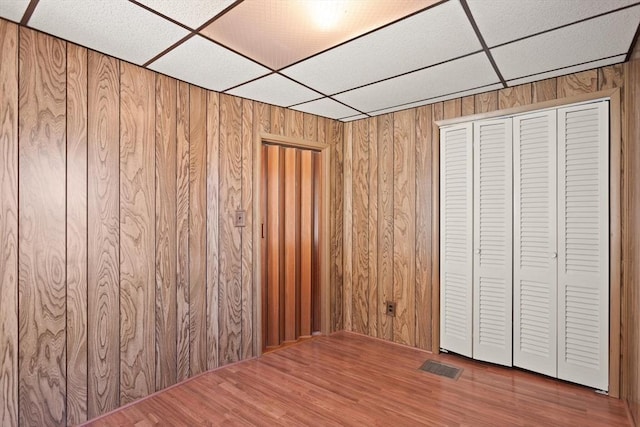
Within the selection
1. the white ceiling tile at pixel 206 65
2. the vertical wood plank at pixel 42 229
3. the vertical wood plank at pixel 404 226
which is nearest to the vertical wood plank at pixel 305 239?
the vertical wood plank at pixel 404 226

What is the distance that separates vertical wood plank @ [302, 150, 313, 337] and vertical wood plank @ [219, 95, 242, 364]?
0.79 metres

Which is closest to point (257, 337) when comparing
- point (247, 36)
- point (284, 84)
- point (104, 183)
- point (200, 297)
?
point (200, 297)

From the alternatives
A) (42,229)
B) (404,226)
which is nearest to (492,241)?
(404,226)

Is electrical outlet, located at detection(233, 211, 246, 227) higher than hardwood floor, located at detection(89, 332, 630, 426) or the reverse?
higher

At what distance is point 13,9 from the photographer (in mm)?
1643

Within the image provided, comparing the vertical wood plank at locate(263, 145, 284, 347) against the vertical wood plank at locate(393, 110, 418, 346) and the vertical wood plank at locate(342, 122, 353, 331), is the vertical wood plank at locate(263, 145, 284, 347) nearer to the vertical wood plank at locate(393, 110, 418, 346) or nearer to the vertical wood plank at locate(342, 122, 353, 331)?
the vertical wood plank at locate(342, 122, 353, 331)

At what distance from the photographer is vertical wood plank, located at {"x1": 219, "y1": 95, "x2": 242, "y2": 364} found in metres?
2.84

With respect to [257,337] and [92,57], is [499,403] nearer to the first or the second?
[257,337]

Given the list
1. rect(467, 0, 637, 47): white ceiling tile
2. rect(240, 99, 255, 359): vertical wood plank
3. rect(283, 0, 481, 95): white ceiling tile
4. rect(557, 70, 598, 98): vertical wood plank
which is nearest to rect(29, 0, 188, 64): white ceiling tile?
rect(283, 0, 481, 95): white ceiling tile

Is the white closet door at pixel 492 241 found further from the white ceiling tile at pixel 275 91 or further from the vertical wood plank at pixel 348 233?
the white ceiling tile at pixel 275 91

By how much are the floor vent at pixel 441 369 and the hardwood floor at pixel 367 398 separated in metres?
0.06

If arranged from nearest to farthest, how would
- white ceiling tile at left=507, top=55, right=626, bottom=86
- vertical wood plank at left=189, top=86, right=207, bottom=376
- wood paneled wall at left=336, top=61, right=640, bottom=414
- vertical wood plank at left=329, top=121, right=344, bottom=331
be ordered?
white ceiling tile at left=507, top=55, right=626, bottom=86 < wood paneled wall at left=336, top=61, right=640, bottom=414 < vertical wood plank at left=189, top=86, right=207, bottom=376 < vertical wood plank at left=329, top=121, right=344, bottom=331

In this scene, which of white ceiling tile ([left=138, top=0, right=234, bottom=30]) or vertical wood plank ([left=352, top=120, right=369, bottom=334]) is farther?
vertical wood plank ([left=352, top=120, right=369, bottom=334])

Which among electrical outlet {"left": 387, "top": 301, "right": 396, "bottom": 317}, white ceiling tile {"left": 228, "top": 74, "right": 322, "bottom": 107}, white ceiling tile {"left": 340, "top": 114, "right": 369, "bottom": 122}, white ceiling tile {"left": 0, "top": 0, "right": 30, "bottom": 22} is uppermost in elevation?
white ceiling tile {"left": 340, "top": 114, "right": 369, "bottom": 122}
